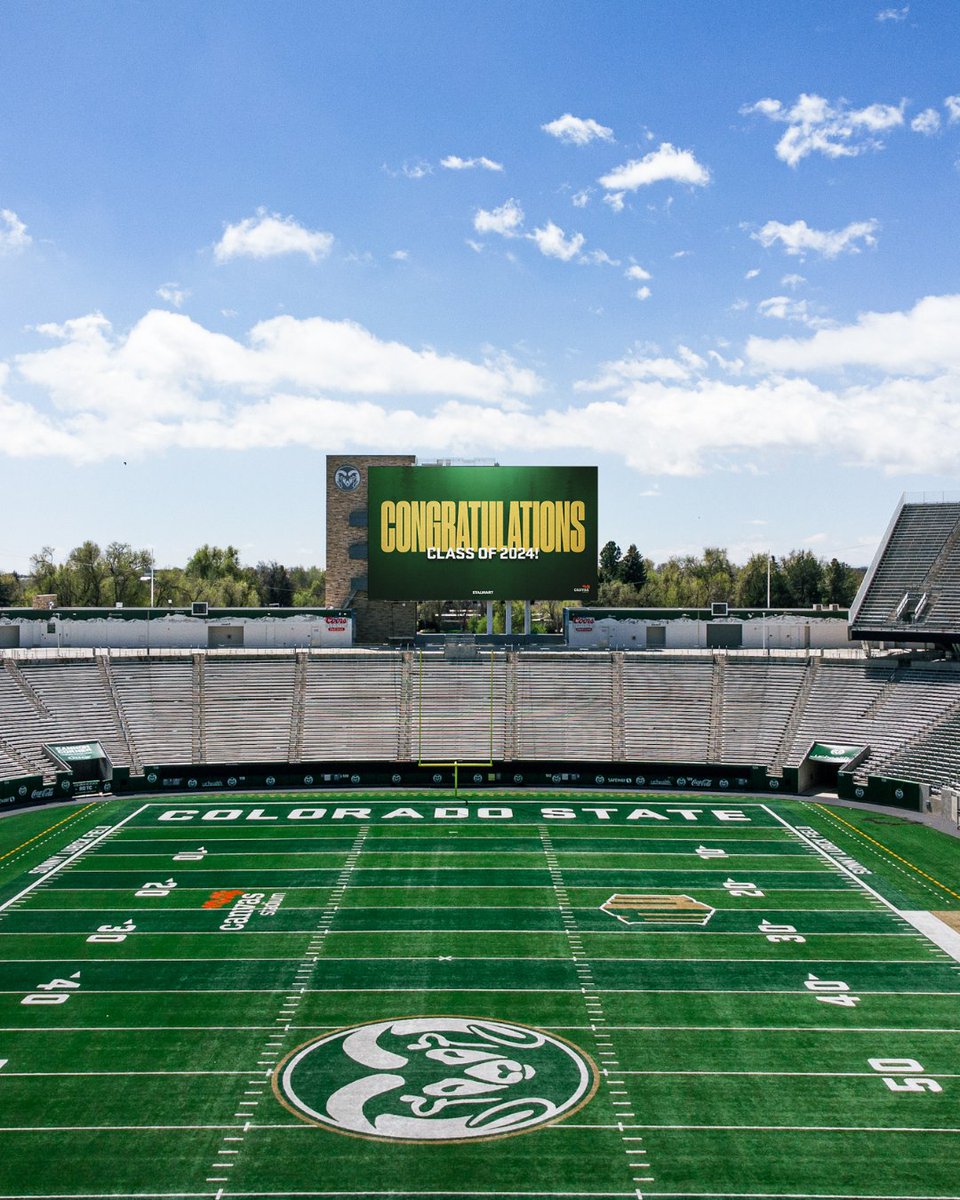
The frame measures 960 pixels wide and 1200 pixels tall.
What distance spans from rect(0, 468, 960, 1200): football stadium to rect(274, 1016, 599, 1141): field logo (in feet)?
0.27

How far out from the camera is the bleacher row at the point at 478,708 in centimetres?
4575

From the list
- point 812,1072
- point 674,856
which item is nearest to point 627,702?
point 674,856

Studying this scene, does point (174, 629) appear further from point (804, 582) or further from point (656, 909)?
point (804, 582)

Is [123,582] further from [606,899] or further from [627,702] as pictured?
[606,899]

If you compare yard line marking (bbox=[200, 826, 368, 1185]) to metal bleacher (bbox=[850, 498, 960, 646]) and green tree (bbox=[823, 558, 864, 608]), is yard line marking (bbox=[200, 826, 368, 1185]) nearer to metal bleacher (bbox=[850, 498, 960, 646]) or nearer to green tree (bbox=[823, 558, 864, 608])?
metal bleacher (bbox=[850, 498, 960, 646])

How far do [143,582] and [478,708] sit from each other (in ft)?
183

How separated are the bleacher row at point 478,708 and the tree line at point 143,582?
3214 centimetres

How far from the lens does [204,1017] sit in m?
22.3

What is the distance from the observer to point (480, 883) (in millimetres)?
31312

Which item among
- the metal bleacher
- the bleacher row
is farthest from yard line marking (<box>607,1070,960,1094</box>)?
the metal bleacher

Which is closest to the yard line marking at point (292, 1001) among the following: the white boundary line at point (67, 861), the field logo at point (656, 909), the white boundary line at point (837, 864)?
the field logo at point (656, 909)

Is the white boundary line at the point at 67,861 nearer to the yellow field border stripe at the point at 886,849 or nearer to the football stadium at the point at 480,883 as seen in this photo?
the football stadium at the point at 480,883

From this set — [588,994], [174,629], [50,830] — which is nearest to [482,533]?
[174,629]

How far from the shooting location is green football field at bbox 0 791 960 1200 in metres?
17.1
